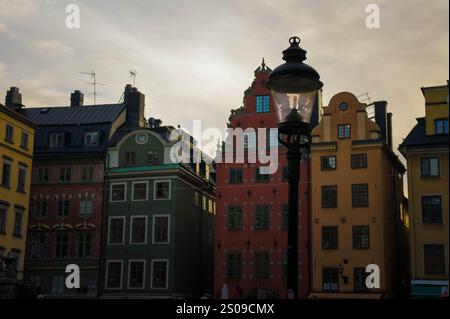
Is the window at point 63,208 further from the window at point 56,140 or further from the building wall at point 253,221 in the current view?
the building wall at point 253,221

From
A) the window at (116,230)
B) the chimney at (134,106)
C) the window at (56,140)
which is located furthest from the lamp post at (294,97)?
the chimney at (134,106)

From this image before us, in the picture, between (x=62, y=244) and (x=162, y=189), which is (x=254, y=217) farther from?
(x=62, y=244)

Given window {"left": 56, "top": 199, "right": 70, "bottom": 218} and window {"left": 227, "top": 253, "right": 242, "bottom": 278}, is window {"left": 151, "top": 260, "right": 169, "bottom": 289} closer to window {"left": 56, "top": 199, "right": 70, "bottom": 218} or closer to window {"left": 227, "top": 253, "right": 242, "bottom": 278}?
window {"left": 227, "top": 253, "right": 242, "bottom": 278}

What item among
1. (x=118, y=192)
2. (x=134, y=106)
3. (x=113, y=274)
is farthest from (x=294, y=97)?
(x=134, y=106)

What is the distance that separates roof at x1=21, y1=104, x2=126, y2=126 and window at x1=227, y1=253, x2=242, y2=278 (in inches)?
648

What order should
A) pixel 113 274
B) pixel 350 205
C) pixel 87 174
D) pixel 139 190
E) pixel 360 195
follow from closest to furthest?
pixel 360 195 → pixel 350 205 → pixel 113 274 → pixel 139 190 → pixel 87 174

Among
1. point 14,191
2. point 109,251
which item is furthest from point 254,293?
point 14,191

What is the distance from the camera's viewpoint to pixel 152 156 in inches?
2223

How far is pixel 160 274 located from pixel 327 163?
51.0ft

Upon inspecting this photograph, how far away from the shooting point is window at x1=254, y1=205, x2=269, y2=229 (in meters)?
52.5

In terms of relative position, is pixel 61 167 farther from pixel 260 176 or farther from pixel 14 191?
pixel 260 176

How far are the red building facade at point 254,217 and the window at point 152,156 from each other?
5535mm

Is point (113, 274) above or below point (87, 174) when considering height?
below
